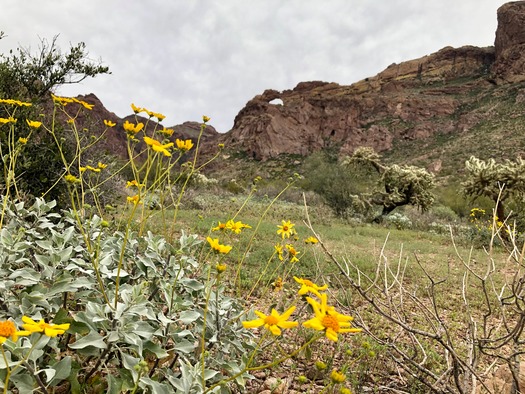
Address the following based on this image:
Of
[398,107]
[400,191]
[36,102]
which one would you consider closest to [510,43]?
[398,107]

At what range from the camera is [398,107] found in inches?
2215

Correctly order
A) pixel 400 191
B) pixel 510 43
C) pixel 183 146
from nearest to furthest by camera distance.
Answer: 1. pixel 183 146
2. pixel 400 191
3. pixel 510 43

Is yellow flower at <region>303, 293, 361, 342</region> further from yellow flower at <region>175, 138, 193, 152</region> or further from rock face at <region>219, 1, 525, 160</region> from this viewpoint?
rock face at <region>219, 1, 525, 160</region>

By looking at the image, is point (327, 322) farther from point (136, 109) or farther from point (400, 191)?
point (400, 191)

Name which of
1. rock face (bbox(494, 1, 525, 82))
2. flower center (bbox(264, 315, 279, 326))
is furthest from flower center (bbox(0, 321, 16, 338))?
rock face (bbox(494, 1, 525, 82))

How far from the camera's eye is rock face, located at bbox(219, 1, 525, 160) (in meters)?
50.3

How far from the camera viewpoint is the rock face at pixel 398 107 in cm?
5028

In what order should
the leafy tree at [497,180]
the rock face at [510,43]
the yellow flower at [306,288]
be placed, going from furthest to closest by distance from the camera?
the rock face at [510,43] < the leafy tree at [497,180] < the yellow flower at [306,288]

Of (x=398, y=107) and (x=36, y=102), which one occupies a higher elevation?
(x=398, y=107)

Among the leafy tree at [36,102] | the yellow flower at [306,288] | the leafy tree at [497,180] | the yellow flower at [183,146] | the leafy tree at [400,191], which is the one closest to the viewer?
the yellow flower at [306,288]

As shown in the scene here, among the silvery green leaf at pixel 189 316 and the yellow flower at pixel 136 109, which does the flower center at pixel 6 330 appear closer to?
the silvery green leaf at pixel 189 316

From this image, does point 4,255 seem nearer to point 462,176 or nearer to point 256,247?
point 256,247

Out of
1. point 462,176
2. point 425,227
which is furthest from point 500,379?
point 462,176

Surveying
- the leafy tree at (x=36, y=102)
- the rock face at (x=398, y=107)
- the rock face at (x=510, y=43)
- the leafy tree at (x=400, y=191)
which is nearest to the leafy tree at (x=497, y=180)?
the leafy tree at (x=400, y=191)
